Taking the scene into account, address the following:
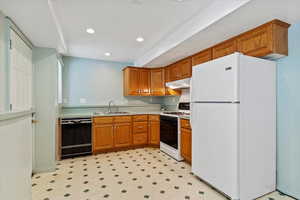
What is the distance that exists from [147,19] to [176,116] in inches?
73.7

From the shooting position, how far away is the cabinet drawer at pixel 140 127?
3.84m

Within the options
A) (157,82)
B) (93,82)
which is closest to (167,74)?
(157,82)

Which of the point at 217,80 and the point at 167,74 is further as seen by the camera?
the point at 167,74

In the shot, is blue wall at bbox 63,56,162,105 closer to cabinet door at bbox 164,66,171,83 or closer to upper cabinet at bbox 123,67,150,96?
upper cabinet at bbox 123,67,150,96

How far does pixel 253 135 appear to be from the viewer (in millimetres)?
1821

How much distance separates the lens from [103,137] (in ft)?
11.5

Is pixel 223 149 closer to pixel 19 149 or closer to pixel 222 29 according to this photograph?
pixel 222 29

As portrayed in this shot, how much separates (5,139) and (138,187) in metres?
1.76

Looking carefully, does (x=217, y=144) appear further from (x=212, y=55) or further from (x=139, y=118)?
(x=139, y=118)

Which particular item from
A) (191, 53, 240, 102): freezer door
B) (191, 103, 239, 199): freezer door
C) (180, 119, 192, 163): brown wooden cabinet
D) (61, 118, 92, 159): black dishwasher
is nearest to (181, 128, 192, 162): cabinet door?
(180, 119, 192, 163): brown wooden cabinet

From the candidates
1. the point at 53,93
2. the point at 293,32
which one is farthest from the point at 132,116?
the point at 293,32

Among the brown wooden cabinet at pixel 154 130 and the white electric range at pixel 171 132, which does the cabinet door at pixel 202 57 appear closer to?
the white electric range at pixel 171 132

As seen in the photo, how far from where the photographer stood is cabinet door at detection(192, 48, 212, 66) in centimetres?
268

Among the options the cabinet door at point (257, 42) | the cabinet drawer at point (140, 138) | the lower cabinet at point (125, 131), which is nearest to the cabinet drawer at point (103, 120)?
the lower cabinet at point (125, 131)
